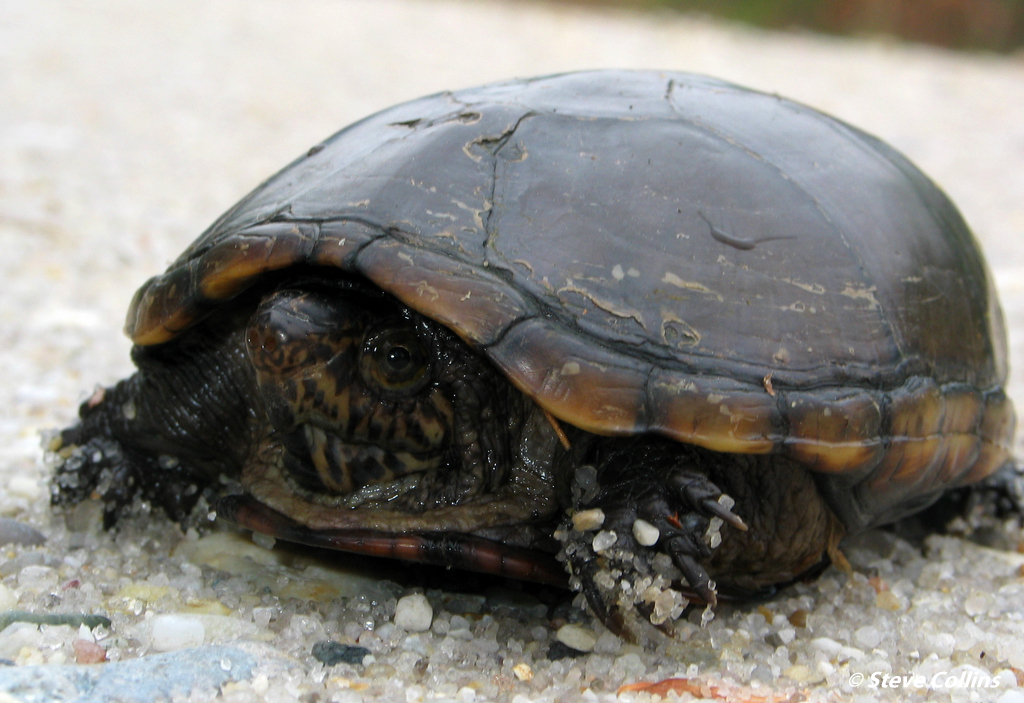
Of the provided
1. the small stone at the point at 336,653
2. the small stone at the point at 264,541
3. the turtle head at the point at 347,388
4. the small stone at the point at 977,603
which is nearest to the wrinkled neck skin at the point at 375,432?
the turtle head at the point at 347,388

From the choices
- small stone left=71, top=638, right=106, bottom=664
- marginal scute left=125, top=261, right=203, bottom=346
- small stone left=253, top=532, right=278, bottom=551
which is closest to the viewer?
small stone left=71, top=638, right=106, bottom=664

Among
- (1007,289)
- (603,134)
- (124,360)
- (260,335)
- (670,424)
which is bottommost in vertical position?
(1007,289)

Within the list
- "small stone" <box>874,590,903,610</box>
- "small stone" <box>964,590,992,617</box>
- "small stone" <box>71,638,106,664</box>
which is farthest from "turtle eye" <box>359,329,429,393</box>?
"small stone" <box>964,590,992,617</box>

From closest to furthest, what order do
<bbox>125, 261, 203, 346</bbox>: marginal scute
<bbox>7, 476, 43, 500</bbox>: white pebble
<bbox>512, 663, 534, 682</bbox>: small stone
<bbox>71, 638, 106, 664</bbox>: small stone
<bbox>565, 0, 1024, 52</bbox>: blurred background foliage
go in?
<bbox>71, 638, 106, 664</bbox>: small stone
<bbox>512, 663, 534, 682</bbox>: small stone
<bbox>125, 261, 203, 346</bbox>: marginal scute
<bbox>7, 476, 43, 500</bbox>: white pebble
<bbox>565, 0, 1024, 52</bbox>: blurred background foliage

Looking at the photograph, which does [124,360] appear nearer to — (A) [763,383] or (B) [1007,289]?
(A) [763,383]

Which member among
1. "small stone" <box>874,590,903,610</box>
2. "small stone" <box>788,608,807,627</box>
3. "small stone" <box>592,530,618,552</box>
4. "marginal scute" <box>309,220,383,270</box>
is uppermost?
"marginal scute" <box>309,220,383,270</box>

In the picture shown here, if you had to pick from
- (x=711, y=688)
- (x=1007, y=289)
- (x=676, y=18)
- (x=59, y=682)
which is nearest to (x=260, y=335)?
(x=59, y=682)

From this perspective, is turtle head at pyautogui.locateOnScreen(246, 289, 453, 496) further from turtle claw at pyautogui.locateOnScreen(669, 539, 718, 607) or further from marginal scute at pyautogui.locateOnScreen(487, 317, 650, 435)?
turtle claw at pyautogui.locateOnScreen(669, 539, 718, 607)
